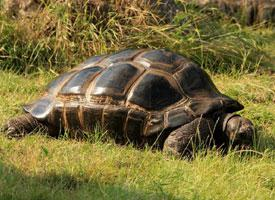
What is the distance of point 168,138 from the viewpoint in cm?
468

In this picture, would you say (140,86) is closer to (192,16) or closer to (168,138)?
(168,138)

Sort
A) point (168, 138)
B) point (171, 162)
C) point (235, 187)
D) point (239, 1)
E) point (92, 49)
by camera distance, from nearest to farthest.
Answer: point (235, 187)
point (171, 162)
point (168, 138)
point (92, 49)
point (239, 1)

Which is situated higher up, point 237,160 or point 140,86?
point 140,86

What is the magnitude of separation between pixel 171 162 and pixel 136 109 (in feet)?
1.97

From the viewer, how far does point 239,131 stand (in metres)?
4.65

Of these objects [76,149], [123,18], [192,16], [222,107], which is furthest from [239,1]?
[76,149]

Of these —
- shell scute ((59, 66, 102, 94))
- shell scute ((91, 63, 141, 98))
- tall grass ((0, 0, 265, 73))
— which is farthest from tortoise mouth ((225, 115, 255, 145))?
tall grass ((0, 0, 265, 73))

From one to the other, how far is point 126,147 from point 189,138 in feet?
1.73

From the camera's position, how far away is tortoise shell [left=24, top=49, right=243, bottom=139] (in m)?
4.75

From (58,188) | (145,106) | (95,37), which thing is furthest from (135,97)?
(95,37)

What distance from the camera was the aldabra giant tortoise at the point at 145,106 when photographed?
4699 millimetres

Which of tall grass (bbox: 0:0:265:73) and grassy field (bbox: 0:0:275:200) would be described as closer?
grassy field (bbox: 0:0:275:200)

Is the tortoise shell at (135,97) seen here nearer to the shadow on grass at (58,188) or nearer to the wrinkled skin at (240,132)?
the wrinkled skin at (240,132)

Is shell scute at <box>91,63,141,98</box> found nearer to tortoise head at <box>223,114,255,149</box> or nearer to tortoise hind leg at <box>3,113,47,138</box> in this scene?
tortoise hind leg at <box>3,113,47,138</box>
